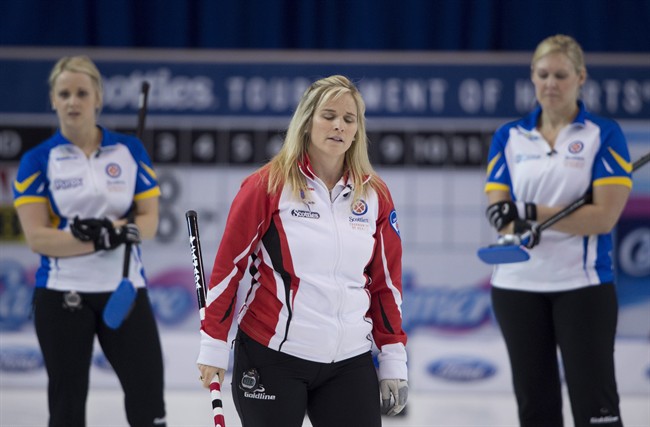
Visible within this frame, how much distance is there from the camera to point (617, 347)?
5.09 metres

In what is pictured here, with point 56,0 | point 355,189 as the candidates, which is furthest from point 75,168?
point 56,0

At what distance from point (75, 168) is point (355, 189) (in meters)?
1.33

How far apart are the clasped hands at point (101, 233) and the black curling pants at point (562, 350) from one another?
1.27 m

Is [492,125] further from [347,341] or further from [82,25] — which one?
[347,341]

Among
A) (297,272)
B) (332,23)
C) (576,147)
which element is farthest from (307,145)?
(332,23)

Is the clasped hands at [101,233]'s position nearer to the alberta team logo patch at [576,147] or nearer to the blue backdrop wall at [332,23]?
the alberta team logo patch at [576,147]

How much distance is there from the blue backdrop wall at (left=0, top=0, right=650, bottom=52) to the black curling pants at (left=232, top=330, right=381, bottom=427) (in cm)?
316

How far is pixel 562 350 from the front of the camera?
3.08 meters

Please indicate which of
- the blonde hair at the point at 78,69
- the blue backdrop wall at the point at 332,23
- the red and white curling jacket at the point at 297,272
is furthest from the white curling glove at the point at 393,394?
the blue backdrop wall at the point at 332,23

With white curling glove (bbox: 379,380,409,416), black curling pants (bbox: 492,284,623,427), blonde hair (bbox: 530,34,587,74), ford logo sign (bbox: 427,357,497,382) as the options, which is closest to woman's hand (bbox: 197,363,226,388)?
white curling glove (bbox: 379,380,409,416)

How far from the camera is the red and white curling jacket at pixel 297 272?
2.32 m

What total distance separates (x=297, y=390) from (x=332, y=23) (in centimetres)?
329

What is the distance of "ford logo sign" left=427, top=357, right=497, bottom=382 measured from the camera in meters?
5.15

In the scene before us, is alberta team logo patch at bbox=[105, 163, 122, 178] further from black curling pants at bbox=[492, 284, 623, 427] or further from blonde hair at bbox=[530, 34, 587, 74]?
blonde hair at bbox=[530, 34, 587, 74]
